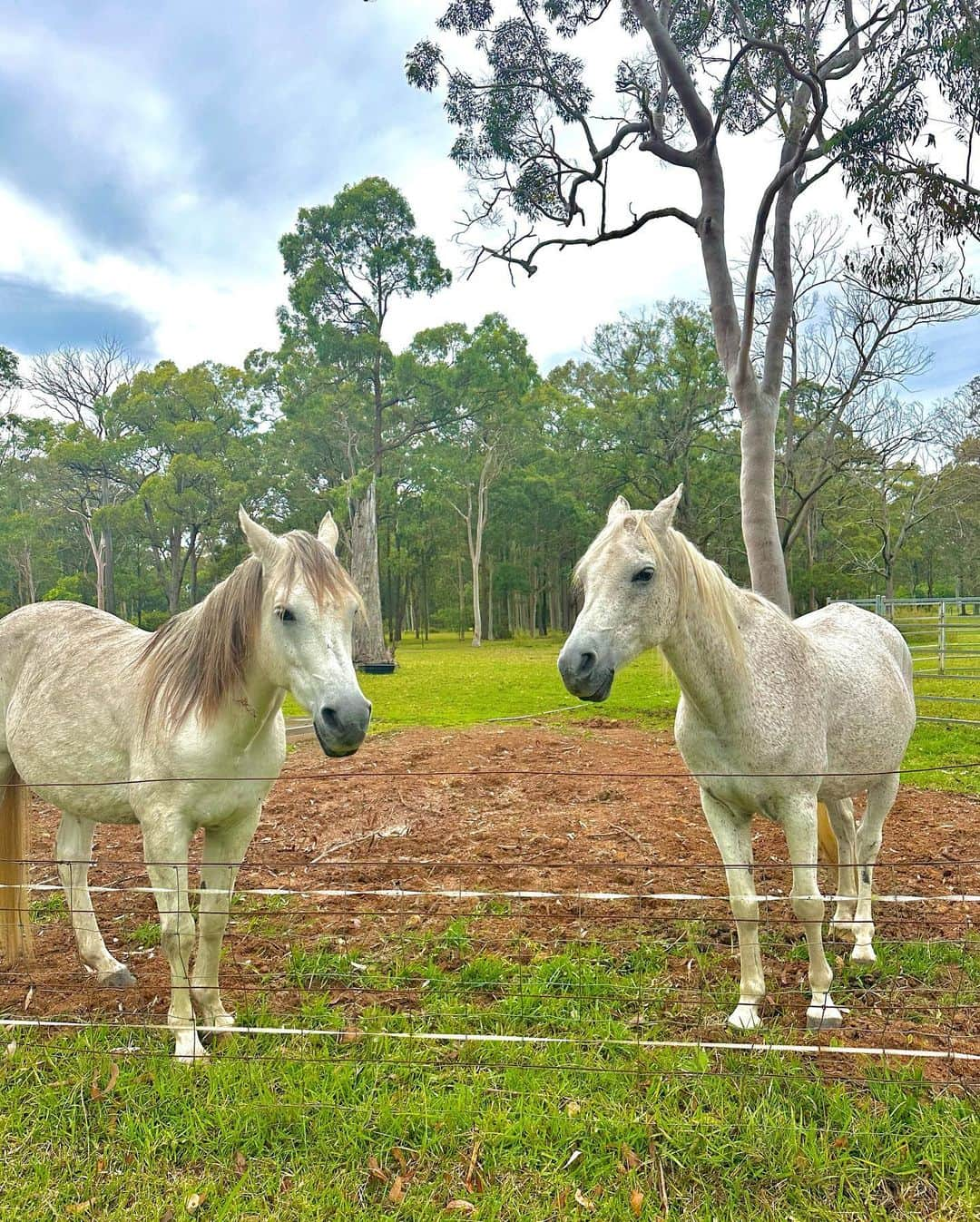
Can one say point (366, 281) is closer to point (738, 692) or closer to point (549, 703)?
point (549, 703)

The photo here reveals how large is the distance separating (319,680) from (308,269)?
21529mm

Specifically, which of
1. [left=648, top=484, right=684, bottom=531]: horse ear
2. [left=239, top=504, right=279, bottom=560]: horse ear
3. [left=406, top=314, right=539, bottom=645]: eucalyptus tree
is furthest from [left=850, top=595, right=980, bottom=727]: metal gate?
[left=406, top=314, right=539, bottom=645]: eucalyptus tree

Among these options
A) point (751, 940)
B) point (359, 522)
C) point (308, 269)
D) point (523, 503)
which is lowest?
point (751, 940)

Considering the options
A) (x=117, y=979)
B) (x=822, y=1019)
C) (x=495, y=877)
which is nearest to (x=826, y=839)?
(x=822, y=1019)

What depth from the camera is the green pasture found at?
1.84 metres

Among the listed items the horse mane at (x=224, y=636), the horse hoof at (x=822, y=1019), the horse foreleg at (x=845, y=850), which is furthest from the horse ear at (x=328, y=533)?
the horse foreleg at (x=845, y=850)

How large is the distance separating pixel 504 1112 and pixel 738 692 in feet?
5.65

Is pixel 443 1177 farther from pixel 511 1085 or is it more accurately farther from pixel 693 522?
pixel 693 522

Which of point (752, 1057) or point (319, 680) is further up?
point (319, 680)

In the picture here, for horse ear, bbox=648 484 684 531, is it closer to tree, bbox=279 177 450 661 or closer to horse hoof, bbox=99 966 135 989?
horse hoof, bbox=99 966 135 989

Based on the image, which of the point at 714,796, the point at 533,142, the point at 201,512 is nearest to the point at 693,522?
the point at 533,142

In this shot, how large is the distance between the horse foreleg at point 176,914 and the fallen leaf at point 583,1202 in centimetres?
146

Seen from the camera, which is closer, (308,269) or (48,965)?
(48,965)

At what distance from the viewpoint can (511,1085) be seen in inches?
89.0
